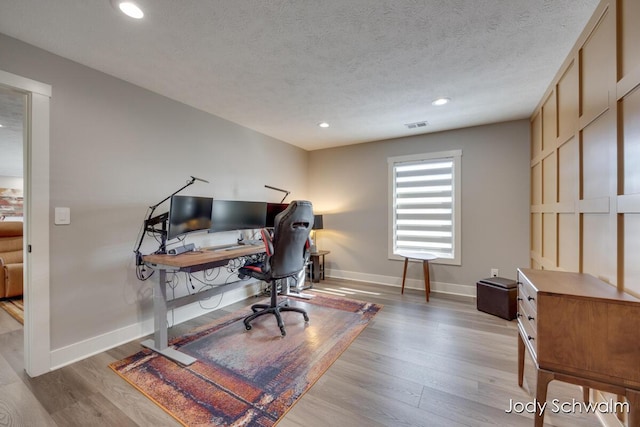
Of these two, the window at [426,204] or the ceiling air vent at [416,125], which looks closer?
the ceiling air vent at [416,125]

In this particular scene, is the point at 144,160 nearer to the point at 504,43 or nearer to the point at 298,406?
the point at 298,406

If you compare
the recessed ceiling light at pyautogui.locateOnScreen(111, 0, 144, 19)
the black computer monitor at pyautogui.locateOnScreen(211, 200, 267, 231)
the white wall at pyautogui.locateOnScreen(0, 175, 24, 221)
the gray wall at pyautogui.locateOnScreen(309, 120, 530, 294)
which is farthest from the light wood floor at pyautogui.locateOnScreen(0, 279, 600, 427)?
the white wall at pyautogui.locateOnScreen(0, 175, 24, 221)

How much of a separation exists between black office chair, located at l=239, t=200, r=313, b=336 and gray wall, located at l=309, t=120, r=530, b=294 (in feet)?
6.29

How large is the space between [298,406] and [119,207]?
2.27m

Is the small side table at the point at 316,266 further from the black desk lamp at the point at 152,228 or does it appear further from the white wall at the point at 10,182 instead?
the white wall at the point at 10,182

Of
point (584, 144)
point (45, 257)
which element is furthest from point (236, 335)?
point (584, 144)

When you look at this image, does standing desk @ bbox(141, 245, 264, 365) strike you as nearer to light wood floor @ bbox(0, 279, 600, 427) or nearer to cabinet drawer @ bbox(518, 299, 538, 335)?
light wood floor @ bbox(0, 279, 600, 427)

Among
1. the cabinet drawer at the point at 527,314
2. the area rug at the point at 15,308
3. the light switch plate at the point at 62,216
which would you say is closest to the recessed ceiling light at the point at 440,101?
the cabinet drawer at the point at 527,314

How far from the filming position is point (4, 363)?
2.02 m

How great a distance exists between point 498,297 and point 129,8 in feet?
13.4

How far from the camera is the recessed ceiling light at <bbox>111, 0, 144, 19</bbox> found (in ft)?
4.81

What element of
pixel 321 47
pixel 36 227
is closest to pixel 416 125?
pixel 321 47

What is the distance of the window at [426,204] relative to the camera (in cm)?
380

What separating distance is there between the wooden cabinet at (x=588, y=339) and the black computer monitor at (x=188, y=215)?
2.65 m
